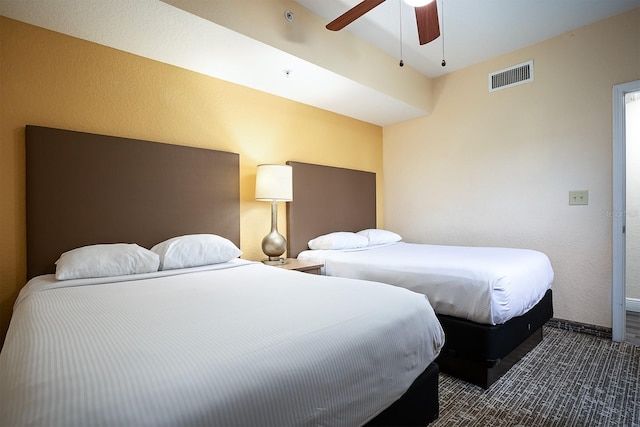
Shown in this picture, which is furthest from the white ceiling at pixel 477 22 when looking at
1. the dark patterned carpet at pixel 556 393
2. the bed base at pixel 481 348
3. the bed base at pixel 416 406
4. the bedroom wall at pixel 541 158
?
Result: the dark patterned carpet at pixel 556 393

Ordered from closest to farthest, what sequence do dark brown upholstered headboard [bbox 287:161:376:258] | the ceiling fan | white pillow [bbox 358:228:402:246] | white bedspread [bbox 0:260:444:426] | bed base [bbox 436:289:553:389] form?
white bedspread [bbox 0:260:444:426]
the ceiling fan
bed base [bbox 436:289:553:389]
dark brown upholstered headboard [bbox 287:161:376:258]
white pillow [bbox 358:228:402:246]

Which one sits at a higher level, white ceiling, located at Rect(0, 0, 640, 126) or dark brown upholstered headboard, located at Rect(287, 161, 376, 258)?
white ceiling, located at Rect(0, 0, 640, 126)

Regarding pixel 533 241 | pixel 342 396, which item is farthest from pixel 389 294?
pixel 533 241

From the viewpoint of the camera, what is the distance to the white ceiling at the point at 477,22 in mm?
2379

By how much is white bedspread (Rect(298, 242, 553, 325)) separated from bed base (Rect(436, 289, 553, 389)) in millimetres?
61

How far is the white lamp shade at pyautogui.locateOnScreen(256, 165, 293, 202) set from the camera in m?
2.58

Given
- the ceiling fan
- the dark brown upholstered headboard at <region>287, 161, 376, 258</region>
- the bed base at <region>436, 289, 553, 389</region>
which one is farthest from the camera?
the dark brown upholstered headboard at <region>287, 161, 376, 258</region>

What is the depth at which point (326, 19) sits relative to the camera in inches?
98.6

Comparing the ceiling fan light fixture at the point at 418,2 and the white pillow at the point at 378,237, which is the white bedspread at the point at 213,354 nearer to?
the ceiling fan light fixture at the point at 418,2

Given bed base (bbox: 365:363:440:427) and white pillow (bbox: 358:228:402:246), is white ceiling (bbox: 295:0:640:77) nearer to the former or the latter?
white pillow (bbox: 358:228:402:246)

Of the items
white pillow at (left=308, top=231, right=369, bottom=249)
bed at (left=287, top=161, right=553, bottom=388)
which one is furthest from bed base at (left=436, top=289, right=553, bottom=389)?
white pillow at (left=308, top=231, right=369, bottom=249)

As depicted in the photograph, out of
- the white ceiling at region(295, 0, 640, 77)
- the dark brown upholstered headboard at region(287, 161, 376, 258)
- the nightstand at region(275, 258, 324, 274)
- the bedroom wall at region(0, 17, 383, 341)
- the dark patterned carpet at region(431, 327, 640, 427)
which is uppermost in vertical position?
the white ceiling at region(295, 0, 640, 77)

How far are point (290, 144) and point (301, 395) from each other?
2638mm

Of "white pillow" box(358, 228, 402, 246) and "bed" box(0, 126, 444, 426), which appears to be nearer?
"bed" box(0, 126, 444, 426)
